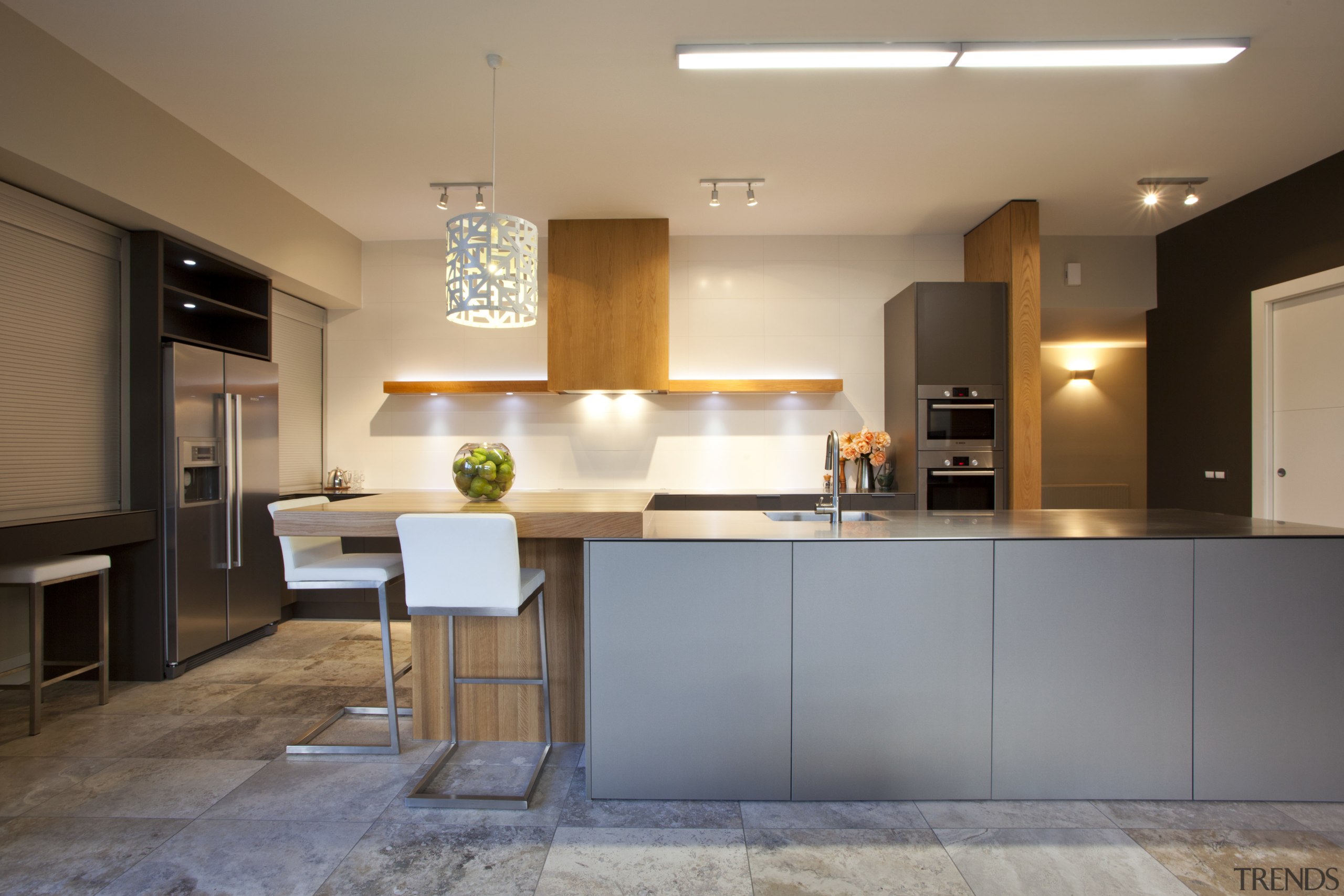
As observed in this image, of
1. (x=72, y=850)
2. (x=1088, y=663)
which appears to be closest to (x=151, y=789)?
(x=72, y=850)

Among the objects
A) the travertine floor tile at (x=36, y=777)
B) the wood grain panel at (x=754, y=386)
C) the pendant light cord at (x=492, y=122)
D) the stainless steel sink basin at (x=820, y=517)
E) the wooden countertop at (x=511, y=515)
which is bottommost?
the travertine floor tile at (x=36, y=777)

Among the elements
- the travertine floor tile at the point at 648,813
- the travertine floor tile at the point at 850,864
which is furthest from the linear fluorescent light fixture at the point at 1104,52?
the travertine floor tile at the point at 648,813

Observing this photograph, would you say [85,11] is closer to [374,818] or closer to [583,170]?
[583,170]

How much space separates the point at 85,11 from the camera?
2.30 metres

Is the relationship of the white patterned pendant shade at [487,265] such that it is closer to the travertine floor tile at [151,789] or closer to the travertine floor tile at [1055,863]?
the travertine floor tile at [151,789]

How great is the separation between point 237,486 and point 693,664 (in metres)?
3.04

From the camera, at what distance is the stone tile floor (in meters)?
1.65

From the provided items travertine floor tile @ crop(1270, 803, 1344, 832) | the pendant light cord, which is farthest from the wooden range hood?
travertine floor tile @ crop(1270, 803, 1344, 832)

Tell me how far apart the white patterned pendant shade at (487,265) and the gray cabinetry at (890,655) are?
1.35m

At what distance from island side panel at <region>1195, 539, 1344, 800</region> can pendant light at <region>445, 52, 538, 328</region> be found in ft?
7.93

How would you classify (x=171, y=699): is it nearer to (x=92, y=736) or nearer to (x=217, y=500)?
(x=92, y=736)

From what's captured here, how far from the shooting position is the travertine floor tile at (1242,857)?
163 cm

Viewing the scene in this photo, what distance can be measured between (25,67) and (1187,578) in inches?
174

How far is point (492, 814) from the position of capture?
6.48 ft
